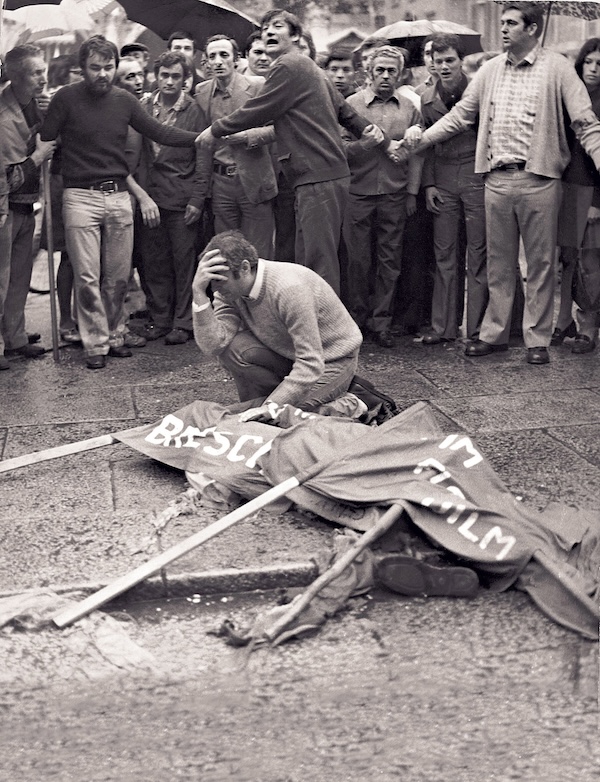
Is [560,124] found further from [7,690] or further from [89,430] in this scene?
[7,690]

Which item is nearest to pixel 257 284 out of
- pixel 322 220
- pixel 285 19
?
pixel 322 220

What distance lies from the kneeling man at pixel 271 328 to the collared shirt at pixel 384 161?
2.57 meters

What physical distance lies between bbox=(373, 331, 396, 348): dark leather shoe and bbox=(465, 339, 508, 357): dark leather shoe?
575 millimetres

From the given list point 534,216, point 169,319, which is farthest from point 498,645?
point 169,319

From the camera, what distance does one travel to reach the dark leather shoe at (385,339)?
8.59 metres

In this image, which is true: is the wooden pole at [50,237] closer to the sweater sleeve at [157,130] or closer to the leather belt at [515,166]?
the sweater sleeve at [157,130]

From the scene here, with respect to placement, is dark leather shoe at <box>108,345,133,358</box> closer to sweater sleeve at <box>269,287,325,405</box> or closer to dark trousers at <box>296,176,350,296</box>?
dark trousers at <box>296,176,350,296</box>

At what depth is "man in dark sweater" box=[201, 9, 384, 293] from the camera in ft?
25.3

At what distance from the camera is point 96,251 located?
8250 millimetres

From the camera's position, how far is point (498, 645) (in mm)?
4078

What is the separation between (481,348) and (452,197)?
1110 millimetres

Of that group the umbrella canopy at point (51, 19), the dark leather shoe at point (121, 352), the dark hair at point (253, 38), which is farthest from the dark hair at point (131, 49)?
the dark leather shoe at point (121, 352)

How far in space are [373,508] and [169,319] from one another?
451 centimetres

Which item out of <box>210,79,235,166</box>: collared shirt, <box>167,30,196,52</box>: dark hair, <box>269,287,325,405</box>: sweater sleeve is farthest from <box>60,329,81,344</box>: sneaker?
<box>269,287,325,405</box>: sweater sleeve
